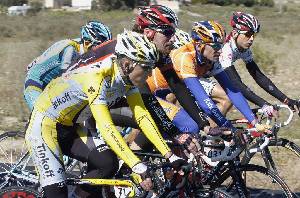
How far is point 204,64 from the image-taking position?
639 cm

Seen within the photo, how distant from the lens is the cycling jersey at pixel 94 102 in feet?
15.4

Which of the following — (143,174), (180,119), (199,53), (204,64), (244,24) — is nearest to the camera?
(143,174)

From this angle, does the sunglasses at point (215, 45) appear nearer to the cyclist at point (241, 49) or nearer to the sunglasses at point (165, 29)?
the sunglasses at point (165, 29)

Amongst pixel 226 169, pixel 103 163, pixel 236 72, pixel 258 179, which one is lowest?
pixel 258 179

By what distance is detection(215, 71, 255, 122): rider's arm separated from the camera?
6392mm

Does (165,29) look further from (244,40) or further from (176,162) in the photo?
(176,162)

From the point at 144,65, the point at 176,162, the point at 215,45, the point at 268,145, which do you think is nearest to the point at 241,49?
the point at 215,45

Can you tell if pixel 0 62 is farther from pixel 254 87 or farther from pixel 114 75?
pixel 114 75

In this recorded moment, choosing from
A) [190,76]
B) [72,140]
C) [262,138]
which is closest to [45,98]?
[72,140]

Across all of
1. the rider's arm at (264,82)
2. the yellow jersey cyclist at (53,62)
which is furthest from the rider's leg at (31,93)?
the rider's arm at (264,82)

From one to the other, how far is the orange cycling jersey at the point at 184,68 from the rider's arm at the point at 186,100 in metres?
0.07

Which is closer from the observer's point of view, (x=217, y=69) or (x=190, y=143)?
(x=190, y=143)

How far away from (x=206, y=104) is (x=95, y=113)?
5.46 ft

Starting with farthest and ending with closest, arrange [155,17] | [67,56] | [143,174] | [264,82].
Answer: [264,82]
[67,56]
[155,17]
[143,174]
